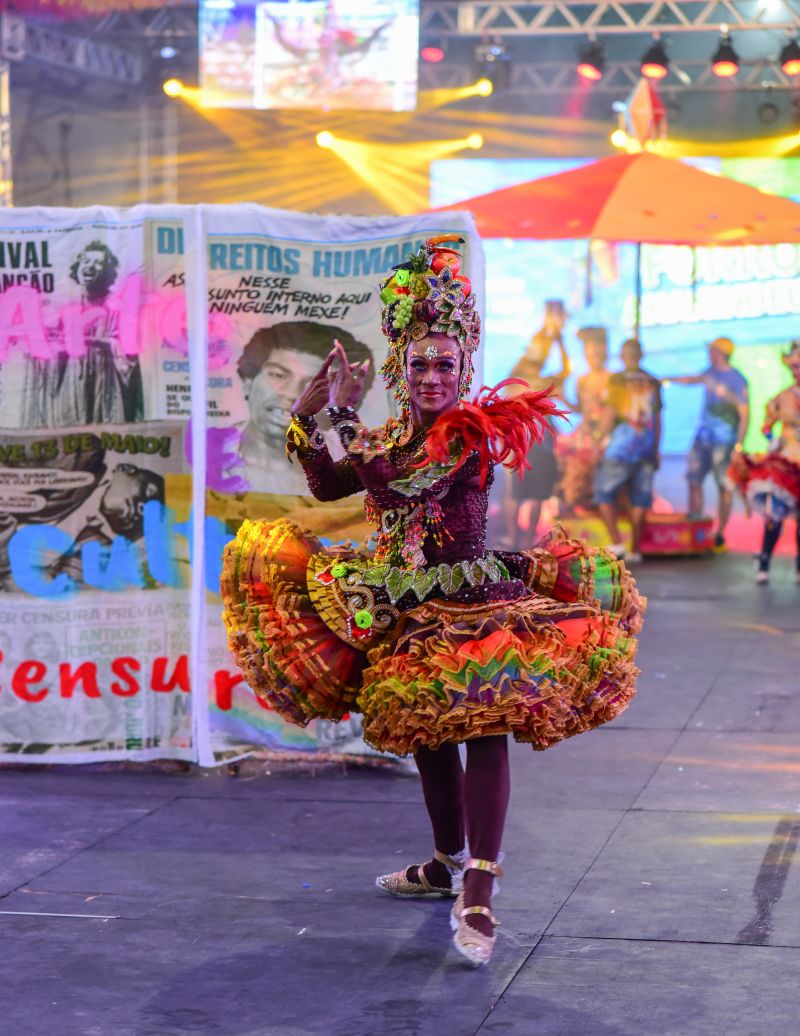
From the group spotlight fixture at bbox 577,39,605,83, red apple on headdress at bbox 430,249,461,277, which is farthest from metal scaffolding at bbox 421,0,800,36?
red apple on headdress at bbox 430,249,461,277

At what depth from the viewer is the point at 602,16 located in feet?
55.1

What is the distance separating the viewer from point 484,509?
14.4ft

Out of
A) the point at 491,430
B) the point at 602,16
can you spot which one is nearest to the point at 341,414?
the point at 491,430

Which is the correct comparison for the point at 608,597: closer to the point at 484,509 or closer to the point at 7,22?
the point at 484,509

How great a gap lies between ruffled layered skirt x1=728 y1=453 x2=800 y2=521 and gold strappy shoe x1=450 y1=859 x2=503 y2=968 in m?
8.71

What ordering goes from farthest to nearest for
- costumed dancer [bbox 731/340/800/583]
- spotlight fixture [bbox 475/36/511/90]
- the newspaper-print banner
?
spotlight fixture [bbox 475/36/511/90]
costumed dancer [bbox 731/340/800/583]
the newspaper-print banner

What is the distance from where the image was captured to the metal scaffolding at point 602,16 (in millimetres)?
15516

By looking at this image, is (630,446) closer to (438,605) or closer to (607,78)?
(607,78)

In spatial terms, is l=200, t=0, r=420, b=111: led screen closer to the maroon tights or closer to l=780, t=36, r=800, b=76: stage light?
l=780, t=36, r=800, b=76: stage light

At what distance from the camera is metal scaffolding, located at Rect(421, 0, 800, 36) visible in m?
15.5

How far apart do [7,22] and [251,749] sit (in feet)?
39.4

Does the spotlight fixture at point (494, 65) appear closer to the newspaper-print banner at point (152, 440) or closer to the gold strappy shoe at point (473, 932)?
the newspaper-print banner at point (152, 440)

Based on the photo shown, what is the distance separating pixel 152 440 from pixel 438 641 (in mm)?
2374

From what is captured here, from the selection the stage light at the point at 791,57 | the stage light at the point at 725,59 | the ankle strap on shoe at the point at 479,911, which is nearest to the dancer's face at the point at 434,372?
the ankle strap on shoe at the point at 479,911
